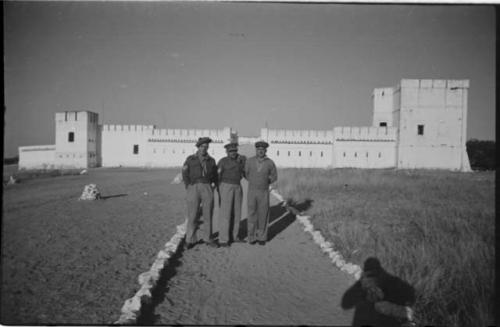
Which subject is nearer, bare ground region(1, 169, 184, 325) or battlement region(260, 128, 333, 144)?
bare ground region(1, 169, 184, 325)

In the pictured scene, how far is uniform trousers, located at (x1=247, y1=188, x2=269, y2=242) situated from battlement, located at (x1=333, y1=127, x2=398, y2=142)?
26543 mm

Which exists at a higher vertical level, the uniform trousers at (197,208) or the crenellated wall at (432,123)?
the crenellated wall at (432,123)

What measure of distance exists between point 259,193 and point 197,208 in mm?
1140

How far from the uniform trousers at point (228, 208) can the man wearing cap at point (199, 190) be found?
7.5 inches

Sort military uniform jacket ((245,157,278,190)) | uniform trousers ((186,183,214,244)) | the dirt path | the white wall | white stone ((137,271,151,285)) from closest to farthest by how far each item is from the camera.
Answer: the dirt path, white stone ((137,271,151,285)), uniform trousers ((186,183,214,244)), military uniform jacket ((245,157,278,190)), the white wall

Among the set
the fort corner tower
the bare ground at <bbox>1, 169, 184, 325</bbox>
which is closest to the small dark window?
the bare ground at <bbox>1, 169, 184, 325</bbox>

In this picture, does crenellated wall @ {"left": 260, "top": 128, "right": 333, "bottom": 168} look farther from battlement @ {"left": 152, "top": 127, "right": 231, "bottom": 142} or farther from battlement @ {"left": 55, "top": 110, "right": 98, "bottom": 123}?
battlement @ {"left": 55, "top": 110, "right": 98, "bottom": 123}

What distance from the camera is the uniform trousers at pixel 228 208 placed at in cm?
497

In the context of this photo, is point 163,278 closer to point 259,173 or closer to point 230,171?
point 230,171

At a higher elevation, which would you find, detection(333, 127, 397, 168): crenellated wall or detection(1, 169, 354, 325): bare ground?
detection(333, 127, 397, 168): crenellated wall

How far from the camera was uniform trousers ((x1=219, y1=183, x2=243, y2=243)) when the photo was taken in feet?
16.3

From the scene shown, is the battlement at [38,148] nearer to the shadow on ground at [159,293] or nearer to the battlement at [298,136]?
the battlement at [298,136]

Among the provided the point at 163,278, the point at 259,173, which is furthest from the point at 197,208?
the point at 163,278

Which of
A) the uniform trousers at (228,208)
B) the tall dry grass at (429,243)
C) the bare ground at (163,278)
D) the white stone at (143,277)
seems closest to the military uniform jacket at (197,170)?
the uniform trousers at (228,208)
